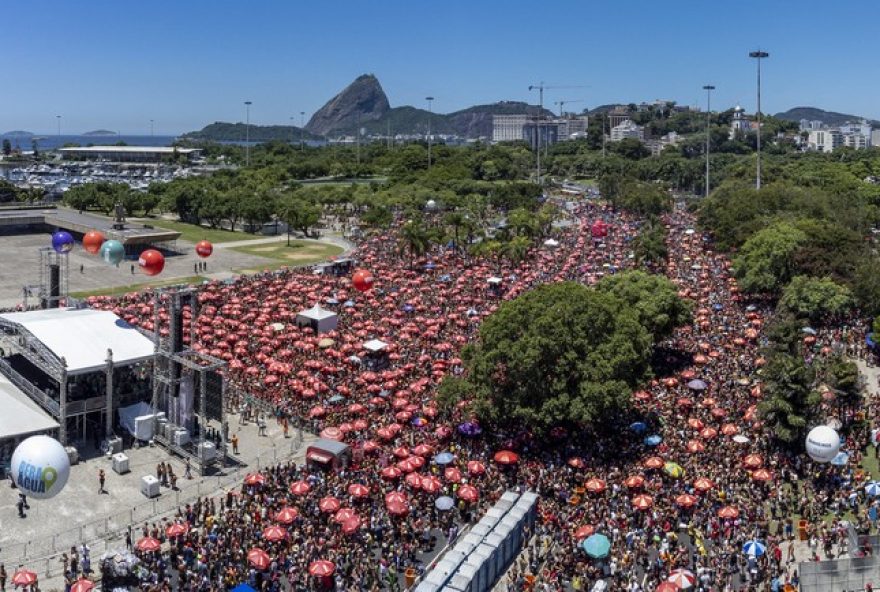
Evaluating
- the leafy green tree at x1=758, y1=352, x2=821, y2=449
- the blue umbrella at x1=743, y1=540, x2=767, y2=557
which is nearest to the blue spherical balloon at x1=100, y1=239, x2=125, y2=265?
the leafy green tree at x1=758, y1=352, x2=821, y2=449

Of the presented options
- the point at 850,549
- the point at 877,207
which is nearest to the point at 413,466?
the point at 850,549

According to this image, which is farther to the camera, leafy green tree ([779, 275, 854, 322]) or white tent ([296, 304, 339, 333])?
leafy green tree ([779, 275, 854, 322])

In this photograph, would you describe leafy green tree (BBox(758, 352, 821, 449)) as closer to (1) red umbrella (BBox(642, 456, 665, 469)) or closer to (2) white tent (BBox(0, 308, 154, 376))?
(1) red umbrella (BBox(642, 456, 665, 469))

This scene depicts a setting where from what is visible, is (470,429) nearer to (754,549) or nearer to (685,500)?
(685,500)

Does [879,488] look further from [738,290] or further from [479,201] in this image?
[479,201]

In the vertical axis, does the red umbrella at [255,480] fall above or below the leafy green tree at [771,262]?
below

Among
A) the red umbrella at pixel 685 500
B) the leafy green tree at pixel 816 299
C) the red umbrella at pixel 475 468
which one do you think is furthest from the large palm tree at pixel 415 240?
the red umbrella at pixel 685 500

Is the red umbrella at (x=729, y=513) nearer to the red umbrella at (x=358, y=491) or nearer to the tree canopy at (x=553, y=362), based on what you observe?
the tree canopy at (x=553, y=362)
